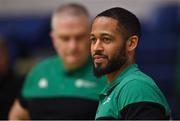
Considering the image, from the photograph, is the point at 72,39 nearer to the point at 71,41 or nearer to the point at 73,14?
the point at 71,41

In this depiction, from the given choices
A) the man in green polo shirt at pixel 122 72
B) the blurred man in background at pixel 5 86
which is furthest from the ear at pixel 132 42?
the blurred man in background at pixel 5 86

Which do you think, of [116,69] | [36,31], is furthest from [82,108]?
[36,31]

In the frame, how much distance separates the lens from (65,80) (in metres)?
4.55

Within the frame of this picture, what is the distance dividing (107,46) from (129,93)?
23 centimetres

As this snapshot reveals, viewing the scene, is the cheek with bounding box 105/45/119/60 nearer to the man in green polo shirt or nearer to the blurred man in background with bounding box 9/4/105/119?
the man in green polo shirt

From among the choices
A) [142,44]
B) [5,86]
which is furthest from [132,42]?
[142,44]

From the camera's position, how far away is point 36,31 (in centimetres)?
767

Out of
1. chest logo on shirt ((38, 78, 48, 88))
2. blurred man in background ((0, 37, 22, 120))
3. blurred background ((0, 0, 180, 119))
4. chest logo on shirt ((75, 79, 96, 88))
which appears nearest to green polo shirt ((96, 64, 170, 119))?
chest logo on shirt ((75, 79, 96, 88))

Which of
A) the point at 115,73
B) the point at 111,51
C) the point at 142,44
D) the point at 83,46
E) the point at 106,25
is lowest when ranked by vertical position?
the point at 142,44

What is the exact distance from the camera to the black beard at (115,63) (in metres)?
2.77

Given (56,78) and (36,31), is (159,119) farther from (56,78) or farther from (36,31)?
(36,31)

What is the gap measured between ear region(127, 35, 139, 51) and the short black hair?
1cm

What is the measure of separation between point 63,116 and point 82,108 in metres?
0.13

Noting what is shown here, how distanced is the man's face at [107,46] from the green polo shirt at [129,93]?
6cm
